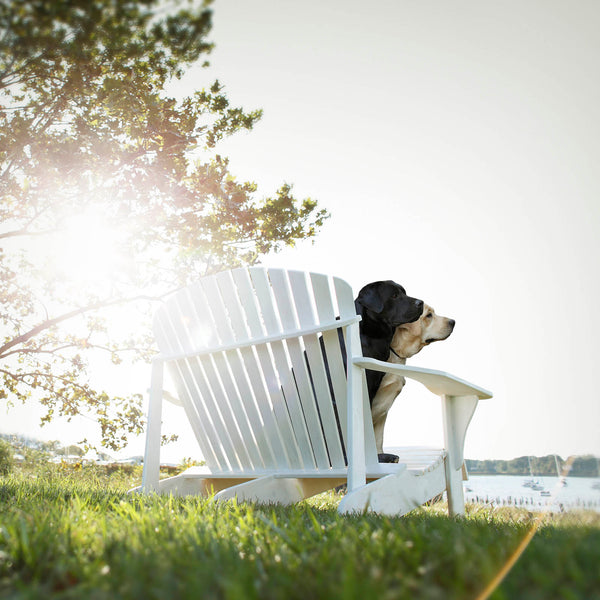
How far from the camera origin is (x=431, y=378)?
7.90 ft

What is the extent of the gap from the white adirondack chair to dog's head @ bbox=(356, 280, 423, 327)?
0.75 metres

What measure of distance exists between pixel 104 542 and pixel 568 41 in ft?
7.01

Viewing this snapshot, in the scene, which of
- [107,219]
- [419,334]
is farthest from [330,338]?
[107,219]

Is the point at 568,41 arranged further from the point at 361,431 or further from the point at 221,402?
the point at 221,402

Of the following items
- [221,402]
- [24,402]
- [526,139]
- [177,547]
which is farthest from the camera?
[24,402]

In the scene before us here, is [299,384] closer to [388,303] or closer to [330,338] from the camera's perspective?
[330,338]

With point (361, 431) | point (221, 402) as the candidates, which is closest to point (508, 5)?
point (361, 431)

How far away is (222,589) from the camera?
81 cm

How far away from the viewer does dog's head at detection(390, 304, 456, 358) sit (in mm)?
3721

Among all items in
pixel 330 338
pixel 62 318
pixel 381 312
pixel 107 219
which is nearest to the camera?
pixel 330 338

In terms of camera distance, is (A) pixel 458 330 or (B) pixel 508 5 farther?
(A) pixel 458 330

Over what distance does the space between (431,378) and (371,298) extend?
114 cm

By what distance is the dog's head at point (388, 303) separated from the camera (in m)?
3.45

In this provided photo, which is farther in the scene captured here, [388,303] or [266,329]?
[388,303]
